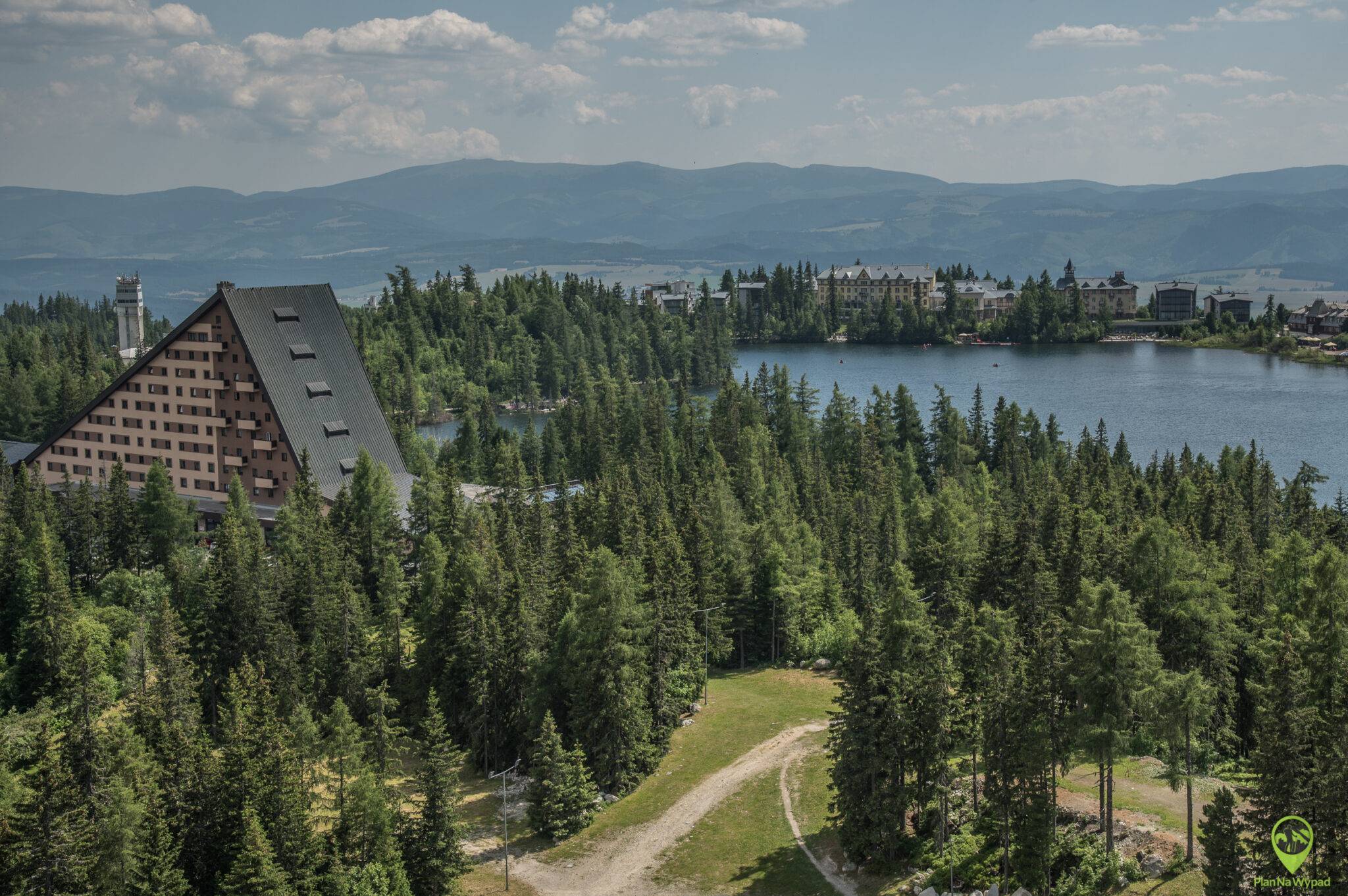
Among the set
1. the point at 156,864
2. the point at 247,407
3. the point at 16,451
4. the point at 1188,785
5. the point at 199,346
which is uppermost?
the point at 199,346

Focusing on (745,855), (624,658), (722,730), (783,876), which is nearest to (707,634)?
(722,730)

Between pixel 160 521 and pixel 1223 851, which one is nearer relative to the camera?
pixel 1223 851

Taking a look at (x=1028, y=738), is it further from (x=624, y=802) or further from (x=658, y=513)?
(x=658, y=513)

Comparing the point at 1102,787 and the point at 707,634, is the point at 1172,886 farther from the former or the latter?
the point at 707,634

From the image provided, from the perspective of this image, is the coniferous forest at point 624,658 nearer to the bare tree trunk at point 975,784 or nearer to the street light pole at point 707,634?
the bare tree trunk at point 975,784

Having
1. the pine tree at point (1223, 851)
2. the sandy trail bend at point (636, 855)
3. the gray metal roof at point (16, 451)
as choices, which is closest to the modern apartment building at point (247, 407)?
the gray metal roof at point (16, 451)

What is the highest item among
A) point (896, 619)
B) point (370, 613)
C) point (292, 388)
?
point (292, 388)

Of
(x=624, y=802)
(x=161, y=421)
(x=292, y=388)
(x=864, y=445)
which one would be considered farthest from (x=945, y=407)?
(x=624, y=802)
